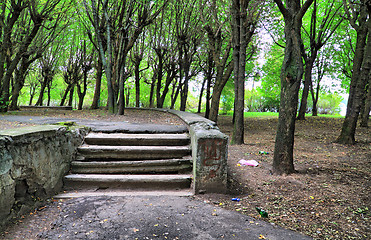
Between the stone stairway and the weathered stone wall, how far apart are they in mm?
310

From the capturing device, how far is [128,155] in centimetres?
454

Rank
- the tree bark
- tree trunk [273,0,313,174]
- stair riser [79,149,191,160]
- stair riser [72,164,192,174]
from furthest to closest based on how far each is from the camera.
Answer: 1. the tree bark
2. stair riser [79,149,191,160]
3. tree trunk [273,0,313,174]
4. stair riser [72,164,192,174]

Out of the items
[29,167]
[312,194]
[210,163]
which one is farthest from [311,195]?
[29,167]

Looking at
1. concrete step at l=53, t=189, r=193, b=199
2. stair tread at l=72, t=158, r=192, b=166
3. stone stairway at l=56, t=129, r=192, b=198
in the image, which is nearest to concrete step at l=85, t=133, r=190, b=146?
stone stairway at l=56, t=129, r=192, b=198

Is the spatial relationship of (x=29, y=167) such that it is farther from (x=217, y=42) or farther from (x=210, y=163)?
(x=217, y=42)

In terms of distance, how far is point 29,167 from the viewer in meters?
3.08

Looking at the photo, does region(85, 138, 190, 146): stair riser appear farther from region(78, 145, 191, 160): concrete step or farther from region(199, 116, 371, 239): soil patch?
region(199, 116, 371, 239): soil patch

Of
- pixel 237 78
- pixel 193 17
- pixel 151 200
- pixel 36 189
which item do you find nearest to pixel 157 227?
pixel 151 200

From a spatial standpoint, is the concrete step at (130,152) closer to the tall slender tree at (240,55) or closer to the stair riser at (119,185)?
the stair riser at (119,185)

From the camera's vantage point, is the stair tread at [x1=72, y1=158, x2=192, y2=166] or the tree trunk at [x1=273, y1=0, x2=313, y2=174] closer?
the stair tread at [x1=72, y1=158, x2=192, y2=166]

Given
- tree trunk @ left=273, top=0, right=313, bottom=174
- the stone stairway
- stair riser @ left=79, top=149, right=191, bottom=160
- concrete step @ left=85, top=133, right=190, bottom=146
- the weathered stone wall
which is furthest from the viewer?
concrete step @ left=85, top=133, right=190, bottom=146

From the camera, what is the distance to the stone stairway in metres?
3.92

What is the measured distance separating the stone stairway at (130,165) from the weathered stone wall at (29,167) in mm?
310

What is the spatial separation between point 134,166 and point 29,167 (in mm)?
1696
